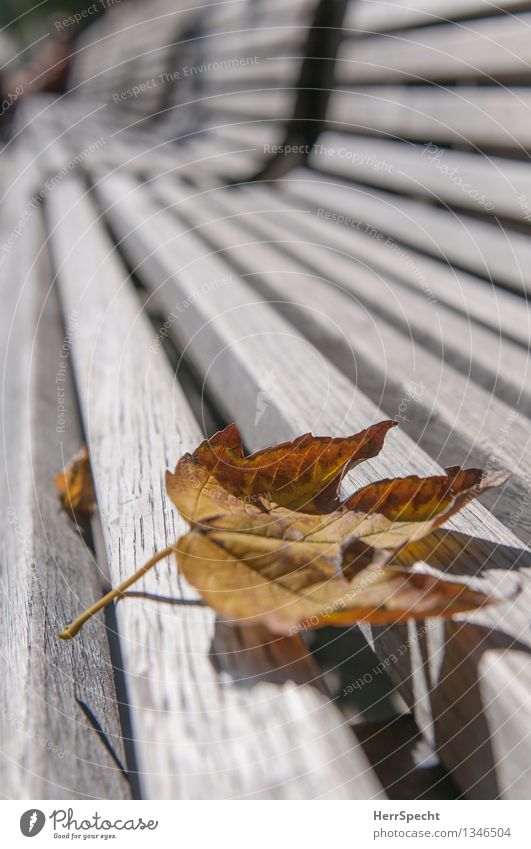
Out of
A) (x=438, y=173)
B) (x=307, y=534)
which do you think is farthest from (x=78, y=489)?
(x=438, y=173)

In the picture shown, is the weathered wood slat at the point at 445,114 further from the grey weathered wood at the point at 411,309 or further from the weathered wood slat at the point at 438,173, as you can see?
the grey weathered wood at the point at 411,309

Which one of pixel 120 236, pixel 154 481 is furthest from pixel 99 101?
pixel 154 481

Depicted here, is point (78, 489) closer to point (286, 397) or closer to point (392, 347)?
point (286, 397)

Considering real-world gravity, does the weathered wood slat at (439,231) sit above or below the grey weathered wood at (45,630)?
above

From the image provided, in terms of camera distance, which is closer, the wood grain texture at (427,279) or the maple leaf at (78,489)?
the maple leaf at (78,489)

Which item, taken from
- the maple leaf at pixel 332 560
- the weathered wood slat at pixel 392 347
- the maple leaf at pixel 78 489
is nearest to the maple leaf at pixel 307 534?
the maple leaf at pixel 332 560

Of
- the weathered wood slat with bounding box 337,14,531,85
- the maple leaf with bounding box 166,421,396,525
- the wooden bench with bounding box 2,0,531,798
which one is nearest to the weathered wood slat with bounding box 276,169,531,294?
the wooden bench with bounding box 2,0,531,798
